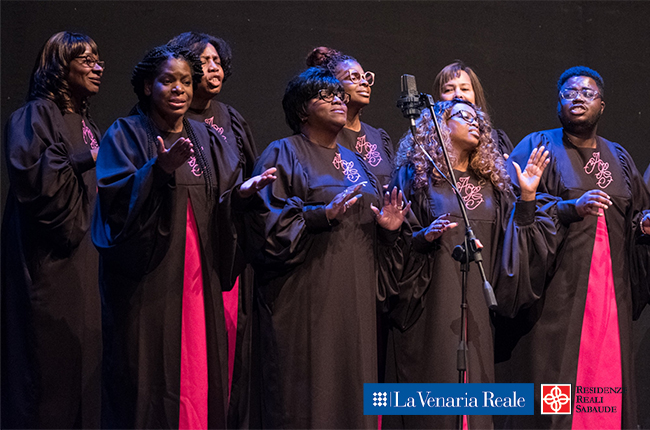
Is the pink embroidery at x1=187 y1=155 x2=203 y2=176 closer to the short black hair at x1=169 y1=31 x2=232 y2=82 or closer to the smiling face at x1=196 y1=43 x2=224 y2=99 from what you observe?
the smiling face at x1=196 y1=43 x2=224 y2=99

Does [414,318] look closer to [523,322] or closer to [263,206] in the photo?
[523,322]

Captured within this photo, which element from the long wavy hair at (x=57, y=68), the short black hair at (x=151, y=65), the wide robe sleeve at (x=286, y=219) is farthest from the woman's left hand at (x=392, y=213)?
the long wavy hair at (x=57, y=68)

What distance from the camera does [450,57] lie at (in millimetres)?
5449

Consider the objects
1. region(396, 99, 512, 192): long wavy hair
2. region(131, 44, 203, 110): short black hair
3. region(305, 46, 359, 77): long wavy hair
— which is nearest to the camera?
region(131, 44, 203, 110): short black hair

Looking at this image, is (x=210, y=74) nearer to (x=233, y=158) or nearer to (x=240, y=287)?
(x=233, y=158)

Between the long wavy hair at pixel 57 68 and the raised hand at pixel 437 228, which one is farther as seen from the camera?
the long wavy hair at pixel 57 68

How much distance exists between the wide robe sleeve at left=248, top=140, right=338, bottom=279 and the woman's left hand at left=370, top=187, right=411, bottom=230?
256mm

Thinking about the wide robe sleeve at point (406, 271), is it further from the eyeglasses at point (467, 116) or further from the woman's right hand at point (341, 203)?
the eyeglasses at point (467, 116)

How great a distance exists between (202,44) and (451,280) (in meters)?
1.94

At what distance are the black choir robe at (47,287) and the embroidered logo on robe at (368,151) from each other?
4.90 feet

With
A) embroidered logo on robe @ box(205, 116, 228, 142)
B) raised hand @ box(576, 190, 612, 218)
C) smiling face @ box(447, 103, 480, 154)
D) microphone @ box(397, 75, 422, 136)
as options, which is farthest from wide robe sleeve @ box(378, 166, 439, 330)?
embroidered logo on robe @ box(205, 116, 228, 142)

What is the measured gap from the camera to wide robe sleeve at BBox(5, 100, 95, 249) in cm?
378

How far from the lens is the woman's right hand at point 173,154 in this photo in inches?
123

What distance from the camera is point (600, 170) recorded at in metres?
4.32
